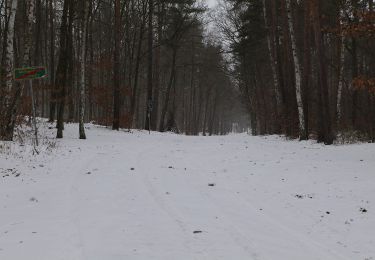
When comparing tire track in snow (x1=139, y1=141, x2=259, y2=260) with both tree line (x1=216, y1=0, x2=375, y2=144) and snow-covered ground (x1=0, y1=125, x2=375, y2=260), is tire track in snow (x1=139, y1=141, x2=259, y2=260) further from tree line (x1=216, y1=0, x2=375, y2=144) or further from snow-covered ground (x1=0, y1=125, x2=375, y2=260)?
tree line (x1=216, y1=0, x2=375, y2=144)

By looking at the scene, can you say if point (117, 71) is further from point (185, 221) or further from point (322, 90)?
point (185, 221)

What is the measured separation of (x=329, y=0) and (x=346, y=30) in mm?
14205

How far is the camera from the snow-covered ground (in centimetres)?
476

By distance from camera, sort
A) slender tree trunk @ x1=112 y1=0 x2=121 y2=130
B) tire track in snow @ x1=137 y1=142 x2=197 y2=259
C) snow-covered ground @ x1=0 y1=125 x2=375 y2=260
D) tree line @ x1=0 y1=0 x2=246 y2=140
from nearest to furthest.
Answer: snow-covered ground @ x1=0 y1=125 x2=375 y2=260 < tire track in snow @ x1=137 y1=142 x2=197 y2=259 < tree line @ x1=0 y1=0 x2=246 y2=140 < slender tree trunk @ x1=112 y1=0 x2=121 y2=130

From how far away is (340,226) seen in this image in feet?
19.5

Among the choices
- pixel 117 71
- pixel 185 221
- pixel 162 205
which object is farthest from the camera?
pixel 117 71

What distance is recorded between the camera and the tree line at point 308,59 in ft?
55.6

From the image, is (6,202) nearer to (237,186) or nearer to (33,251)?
(33,251)

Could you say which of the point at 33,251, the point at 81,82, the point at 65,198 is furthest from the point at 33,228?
the point at 81,82

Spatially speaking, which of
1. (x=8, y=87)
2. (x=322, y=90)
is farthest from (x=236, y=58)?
(x=8, y=87)

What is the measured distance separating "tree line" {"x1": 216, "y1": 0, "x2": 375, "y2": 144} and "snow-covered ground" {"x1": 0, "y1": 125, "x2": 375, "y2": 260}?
3.89 m

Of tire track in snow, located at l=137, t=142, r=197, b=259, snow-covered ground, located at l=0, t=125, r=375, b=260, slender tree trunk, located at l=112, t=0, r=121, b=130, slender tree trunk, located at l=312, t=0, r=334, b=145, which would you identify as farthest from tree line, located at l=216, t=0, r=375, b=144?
slender tree trunk, located at l=112, t=0, r=121, b=130

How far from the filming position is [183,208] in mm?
6605

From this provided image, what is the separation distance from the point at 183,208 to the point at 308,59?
47.1ft
